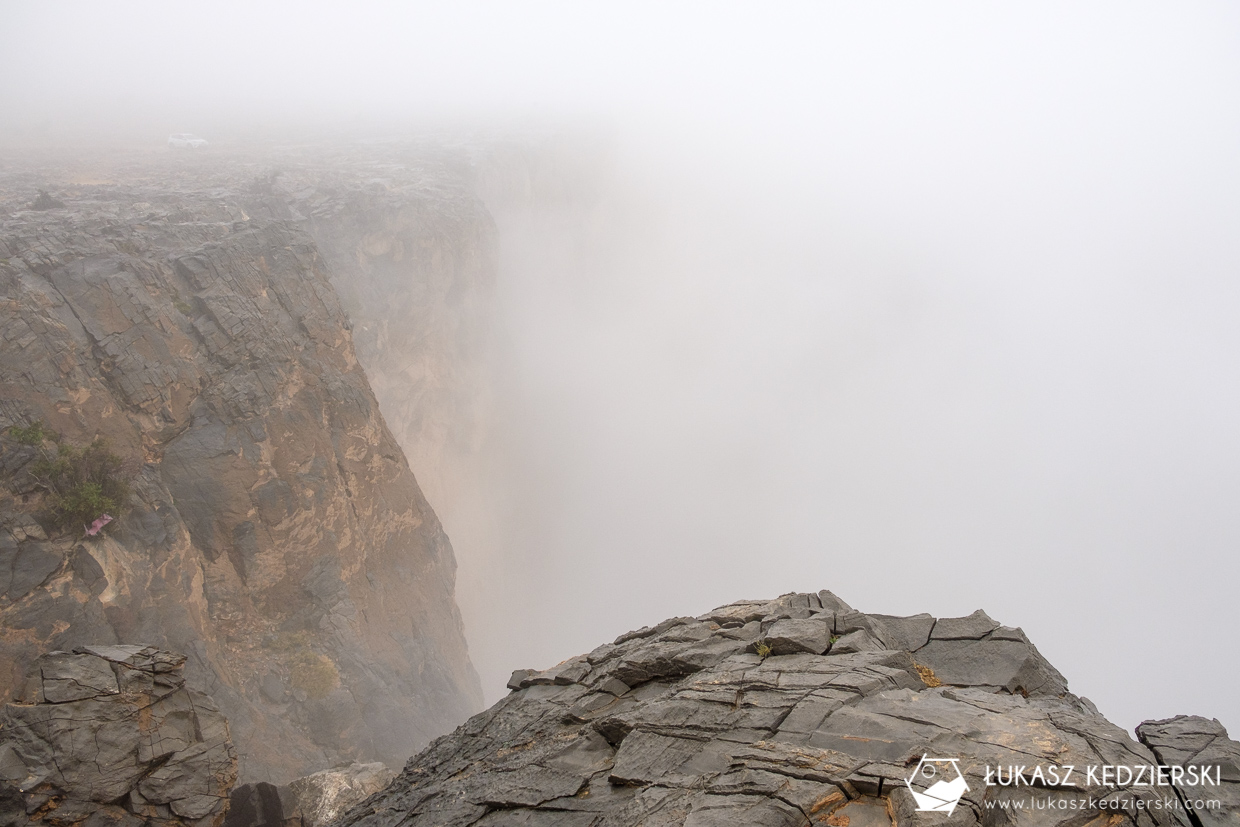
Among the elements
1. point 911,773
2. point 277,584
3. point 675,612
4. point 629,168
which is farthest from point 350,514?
point 629,168

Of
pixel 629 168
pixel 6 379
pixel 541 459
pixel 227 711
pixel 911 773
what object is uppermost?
pixel 629 168

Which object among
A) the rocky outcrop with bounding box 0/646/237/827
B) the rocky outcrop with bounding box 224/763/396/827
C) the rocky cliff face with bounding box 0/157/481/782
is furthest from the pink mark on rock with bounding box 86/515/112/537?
the rocky outcrop with bounding box 224/763/396/827

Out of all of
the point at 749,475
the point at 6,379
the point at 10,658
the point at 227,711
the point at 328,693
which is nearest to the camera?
the point at 10,658

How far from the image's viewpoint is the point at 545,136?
70.4 metres

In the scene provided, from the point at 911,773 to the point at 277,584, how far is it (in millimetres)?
22553

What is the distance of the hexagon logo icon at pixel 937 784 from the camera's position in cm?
813

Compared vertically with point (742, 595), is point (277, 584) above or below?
above

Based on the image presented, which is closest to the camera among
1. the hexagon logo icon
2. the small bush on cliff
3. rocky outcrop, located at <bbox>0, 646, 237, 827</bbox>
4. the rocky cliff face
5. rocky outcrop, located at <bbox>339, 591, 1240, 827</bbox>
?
the hexagon logo icon

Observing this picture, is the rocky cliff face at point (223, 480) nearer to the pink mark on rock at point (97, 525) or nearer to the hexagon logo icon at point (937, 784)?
the pink mark on rock at point (97, 525)

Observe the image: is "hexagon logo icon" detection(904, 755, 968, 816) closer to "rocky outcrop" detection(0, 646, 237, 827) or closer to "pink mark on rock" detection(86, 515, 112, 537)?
"rocky outcrop" detection(0, 646, 237, 827)

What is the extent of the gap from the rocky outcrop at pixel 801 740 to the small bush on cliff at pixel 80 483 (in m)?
11.8

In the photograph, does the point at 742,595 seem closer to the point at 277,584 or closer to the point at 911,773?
the point at 277,584

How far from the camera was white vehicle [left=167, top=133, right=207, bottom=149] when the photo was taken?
49312 mm

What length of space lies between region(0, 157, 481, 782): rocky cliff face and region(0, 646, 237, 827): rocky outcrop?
11.8 feet
